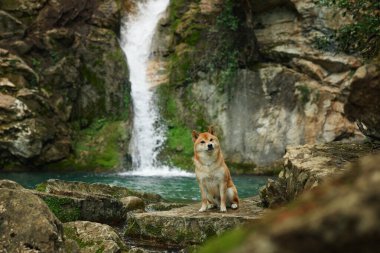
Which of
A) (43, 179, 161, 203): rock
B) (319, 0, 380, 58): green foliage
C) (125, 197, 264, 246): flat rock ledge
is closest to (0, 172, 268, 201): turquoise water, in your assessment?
(43, 179, 161, 203): rock

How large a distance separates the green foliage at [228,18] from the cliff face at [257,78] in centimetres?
6

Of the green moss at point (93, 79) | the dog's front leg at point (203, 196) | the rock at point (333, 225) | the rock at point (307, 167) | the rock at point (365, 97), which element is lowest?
the dog's front leg at point (203, 196)

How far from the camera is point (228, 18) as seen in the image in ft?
99.9

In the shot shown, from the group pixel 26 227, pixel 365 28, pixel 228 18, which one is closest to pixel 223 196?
pixel 26 227

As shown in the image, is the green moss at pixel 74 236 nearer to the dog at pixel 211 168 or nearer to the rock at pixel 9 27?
the dog at pixel 211 168

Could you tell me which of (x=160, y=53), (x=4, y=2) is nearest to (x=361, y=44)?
(x=160, y=53)

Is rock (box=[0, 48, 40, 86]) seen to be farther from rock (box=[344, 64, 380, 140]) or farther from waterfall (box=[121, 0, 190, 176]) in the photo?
Result: rock (box=[344, 64, 380, 140])

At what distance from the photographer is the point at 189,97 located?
30.8m

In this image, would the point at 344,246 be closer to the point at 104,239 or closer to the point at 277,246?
the point at 277,246

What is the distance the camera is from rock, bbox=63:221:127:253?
7906mm

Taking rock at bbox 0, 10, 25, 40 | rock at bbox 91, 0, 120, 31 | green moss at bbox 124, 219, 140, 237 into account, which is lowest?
green moss at bbox 124, 219, 140, 237

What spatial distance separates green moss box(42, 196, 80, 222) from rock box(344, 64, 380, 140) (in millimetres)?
6191

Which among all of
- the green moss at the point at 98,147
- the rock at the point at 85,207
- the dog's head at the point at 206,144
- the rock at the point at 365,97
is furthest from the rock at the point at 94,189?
the green moss at the point at 98,147

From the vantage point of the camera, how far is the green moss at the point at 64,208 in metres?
10.2
